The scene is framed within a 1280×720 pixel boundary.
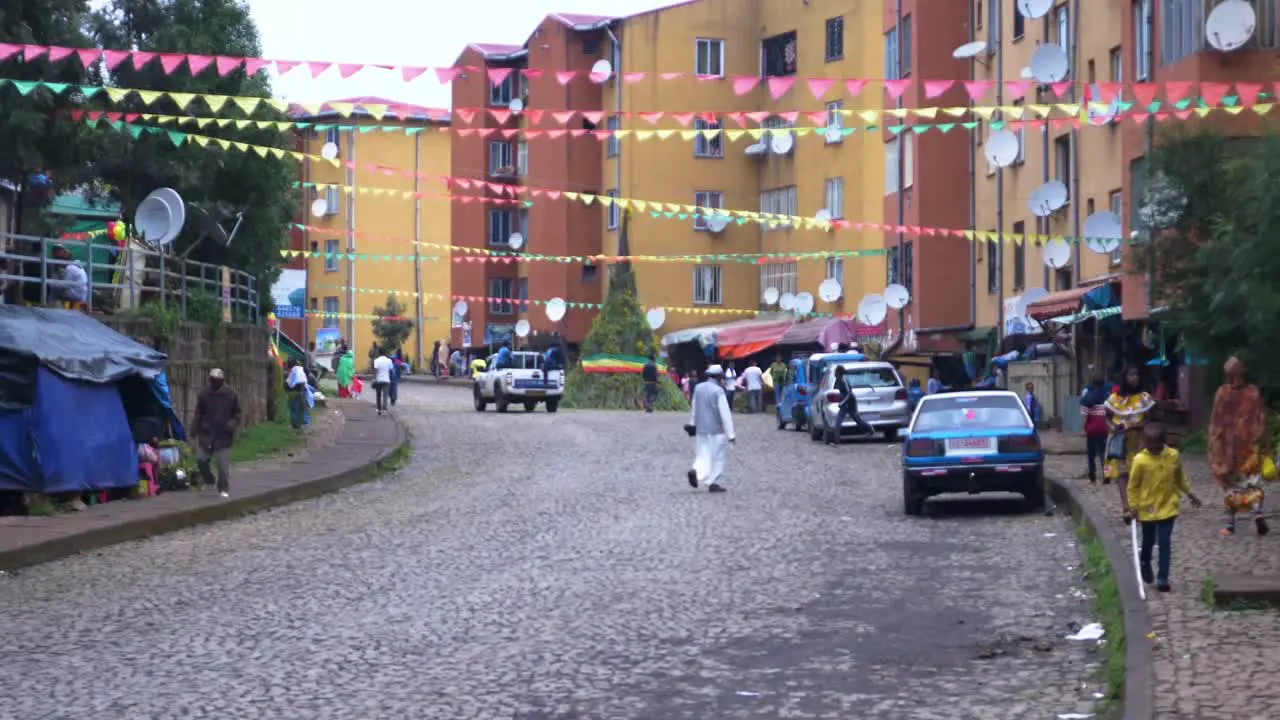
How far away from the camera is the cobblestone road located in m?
9.78

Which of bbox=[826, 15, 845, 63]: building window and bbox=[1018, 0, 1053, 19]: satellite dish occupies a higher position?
bbox=[826, 15, 845, 63]: building window

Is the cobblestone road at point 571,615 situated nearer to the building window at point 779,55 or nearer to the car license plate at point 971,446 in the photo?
the car license plate at point 971,446

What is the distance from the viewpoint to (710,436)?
2486 centimetres

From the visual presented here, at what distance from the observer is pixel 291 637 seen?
1198 centimetres

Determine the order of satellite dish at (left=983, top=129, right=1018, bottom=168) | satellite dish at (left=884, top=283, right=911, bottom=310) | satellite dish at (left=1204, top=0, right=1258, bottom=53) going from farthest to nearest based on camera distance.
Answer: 1. satellite dish at (left=884, top=283, right=911, bottom=310)
2. satellite dish at (left=983, top=129, right=1018, bottom=168)
3. satellite dish at (left=1204, top=0, right=1258, bottom=53)

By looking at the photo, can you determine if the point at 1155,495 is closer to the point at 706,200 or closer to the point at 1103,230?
the point at 1103,230

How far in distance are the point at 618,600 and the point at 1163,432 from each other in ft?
13.2

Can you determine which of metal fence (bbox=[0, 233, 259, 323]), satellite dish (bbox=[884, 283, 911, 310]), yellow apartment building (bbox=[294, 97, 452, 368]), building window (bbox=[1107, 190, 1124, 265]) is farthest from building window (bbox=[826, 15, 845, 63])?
metal fence (bbox=[0, 233, 259, 323])

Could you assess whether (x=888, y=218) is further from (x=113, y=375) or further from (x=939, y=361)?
(x=113, y=375)

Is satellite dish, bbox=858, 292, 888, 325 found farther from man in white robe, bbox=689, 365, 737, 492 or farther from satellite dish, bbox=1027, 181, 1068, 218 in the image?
man in white robe, bbox=689, 365, 737, 492

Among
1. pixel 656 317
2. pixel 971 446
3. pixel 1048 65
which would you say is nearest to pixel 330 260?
pixel 656 317

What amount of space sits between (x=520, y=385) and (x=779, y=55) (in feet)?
77.9

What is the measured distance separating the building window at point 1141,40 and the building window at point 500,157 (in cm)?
5293

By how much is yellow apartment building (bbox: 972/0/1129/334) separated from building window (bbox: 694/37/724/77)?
21.7 m
